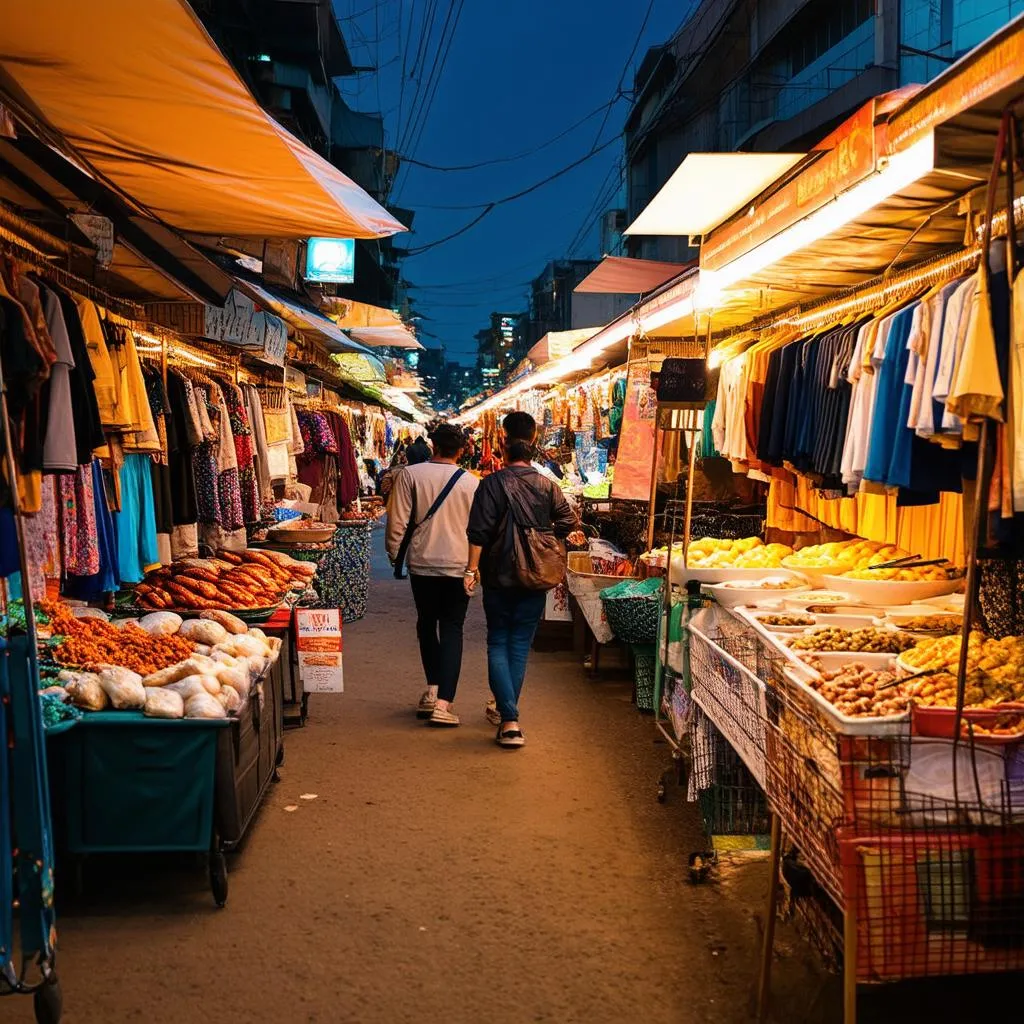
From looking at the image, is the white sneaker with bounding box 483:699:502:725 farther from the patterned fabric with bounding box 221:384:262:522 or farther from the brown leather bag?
the patterned fabric with bounding box 221:384:262:522

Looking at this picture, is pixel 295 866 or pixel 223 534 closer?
pixel 295 866

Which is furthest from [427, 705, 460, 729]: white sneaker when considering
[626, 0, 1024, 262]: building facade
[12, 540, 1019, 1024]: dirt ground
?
[626, 0, 1024, 262]: building facade

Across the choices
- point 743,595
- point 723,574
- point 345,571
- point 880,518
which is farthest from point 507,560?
point 345,571

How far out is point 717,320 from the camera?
8.23m

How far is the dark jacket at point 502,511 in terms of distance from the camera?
23.3 ft

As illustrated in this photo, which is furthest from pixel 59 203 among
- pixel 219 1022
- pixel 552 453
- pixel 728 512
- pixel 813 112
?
pixel 813 112

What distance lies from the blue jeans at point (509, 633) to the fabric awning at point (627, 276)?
152 inches

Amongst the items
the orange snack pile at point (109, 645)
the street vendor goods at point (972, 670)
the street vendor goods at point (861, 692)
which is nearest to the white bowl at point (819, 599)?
the street vendor goods at point (972, 670)

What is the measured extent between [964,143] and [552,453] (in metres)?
14.2

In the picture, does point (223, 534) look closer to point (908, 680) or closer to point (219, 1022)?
point (219, 1022)

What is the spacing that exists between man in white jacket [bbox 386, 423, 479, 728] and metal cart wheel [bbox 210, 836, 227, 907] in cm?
305

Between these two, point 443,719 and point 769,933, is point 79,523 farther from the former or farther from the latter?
point 769,933

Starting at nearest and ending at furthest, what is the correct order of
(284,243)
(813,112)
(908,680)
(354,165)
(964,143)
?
(964,143)
(908,680)
(284,243)
(813,112)
(354,165)

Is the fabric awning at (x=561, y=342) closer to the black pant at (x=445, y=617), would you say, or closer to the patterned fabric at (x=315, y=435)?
the patterned fabric at (x=315, y=435)
